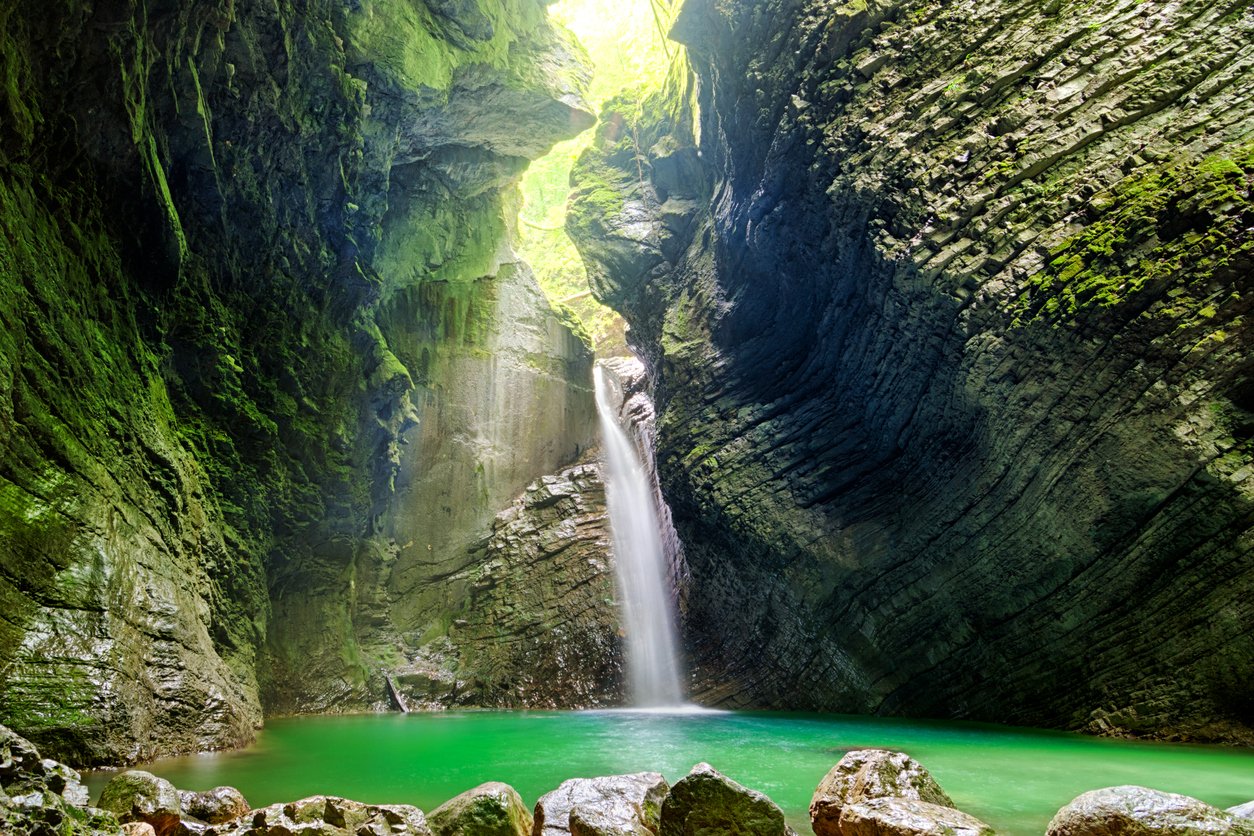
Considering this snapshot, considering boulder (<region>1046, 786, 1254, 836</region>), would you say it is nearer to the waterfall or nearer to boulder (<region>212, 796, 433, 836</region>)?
boulder (<region>212, 796, 433, 836</region>)

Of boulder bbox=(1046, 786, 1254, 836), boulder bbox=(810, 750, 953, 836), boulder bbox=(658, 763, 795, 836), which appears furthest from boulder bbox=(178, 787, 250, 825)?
boulder bbox=(1046, 786, 1254, 836)

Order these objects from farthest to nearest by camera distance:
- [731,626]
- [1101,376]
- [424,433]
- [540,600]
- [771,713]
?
1. [424,433]
2. [540,600]
3. [731,626]
4. [771,713]
5. [1101,376]

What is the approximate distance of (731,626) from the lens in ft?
45.4

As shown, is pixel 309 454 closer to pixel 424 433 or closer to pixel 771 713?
pixel 424 433

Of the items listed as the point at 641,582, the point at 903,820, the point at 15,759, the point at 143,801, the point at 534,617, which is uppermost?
the point at 641,582

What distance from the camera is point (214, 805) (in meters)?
4.06

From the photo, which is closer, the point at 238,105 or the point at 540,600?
the point at 238,105

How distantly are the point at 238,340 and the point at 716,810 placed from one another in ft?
31.6

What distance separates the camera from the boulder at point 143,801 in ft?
11.9

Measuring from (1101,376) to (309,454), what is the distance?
11.7m

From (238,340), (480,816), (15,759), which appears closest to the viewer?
(15,759)

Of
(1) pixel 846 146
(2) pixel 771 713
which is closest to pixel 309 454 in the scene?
(2) pixel 771 713

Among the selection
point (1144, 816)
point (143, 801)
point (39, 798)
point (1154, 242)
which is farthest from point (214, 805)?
point (1154, 242)

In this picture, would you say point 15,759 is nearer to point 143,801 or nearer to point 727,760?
point 143,801
